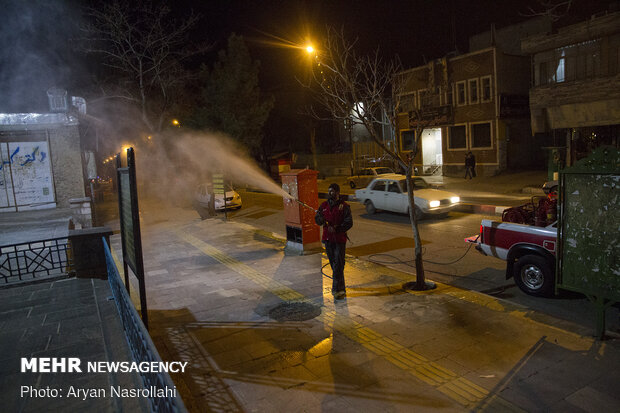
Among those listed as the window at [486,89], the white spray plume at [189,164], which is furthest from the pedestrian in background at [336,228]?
the window at [486,89]

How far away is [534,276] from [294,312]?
4.04 meters

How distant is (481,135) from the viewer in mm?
29391

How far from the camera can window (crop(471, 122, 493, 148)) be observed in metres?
28.8

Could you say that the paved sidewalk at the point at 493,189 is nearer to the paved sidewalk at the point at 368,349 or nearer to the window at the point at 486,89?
the window at the point at 486,89

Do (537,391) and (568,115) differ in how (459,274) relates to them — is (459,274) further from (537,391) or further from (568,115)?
(568,115)

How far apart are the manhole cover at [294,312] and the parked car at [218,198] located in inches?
536

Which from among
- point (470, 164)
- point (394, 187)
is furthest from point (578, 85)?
point (394, 187)

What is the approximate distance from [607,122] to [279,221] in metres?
16.0

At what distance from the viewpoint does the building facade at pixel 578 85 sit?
65.1 feet

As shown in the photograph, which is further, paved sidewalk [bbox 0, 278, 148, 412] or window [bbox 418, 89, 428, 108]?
window [bbox 418, 89, 428, 108]

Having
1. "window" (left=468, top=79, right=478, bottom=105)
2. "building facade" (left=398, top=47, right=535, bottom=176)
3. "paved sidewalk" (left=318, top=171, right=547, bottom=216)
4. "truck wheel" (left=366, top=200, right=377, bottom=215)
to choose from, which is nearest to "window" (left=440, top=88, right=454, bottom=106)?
"building facade" (left=398, top=47, right=535, bottom=176)

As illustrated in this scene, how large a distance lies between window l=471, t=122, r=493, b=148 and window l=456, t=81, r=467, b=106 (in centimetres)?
191

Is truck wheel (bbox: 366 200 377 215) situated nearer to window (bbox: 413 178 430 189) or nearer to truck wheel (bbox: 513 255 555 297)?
window (bbox: 413 178 430 189)

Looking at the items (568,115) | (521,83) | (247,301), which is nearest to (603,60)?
(568,115)
